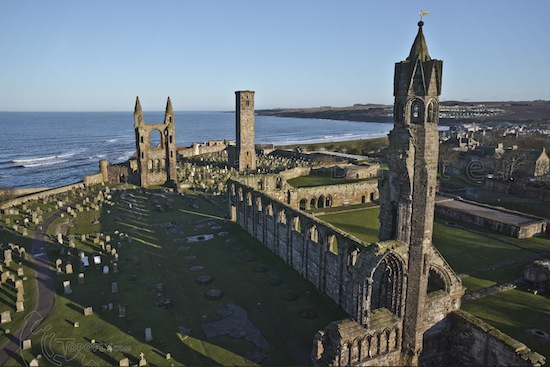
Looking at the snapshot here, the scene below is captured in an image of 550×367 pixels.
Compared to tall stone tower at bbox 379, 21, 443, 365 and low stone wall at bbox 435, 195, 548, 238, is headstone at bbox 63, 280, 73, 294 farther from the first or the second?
low stone wall at bbox 435, 195, 548, 238

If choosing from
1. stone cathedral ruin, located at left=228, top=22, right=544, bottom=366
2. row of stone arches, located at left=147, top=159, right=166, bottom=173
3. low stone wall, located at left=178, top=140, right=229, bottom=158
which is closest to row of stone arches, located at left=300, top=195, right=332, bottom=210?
row of stone arches, located at left=147, top=159, right=166, bottom=173

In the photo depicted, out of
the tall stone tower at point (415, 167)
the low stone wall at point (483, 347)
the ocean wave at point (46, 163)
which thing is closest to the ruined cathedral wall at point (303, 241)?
the tall stone tower at point (415, 167)

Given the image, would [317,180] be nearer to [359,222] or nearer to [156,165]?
[359,222]

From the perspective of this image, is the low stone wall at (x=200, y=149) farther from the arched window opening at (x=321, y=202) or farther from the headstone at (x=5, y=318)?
the headstone at (x=5, y=318)

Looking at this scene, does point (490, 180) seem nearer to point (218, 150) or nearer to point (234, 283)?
point (234, 283)

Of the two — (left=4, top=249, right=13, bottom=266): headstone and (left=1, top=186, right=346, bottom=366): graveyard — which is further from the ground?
(left=4, top=249, right=13, bottom=266): headstone

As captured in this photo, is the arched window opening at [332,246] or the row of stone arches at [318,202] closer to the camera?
the arched window opening at [332,246]
